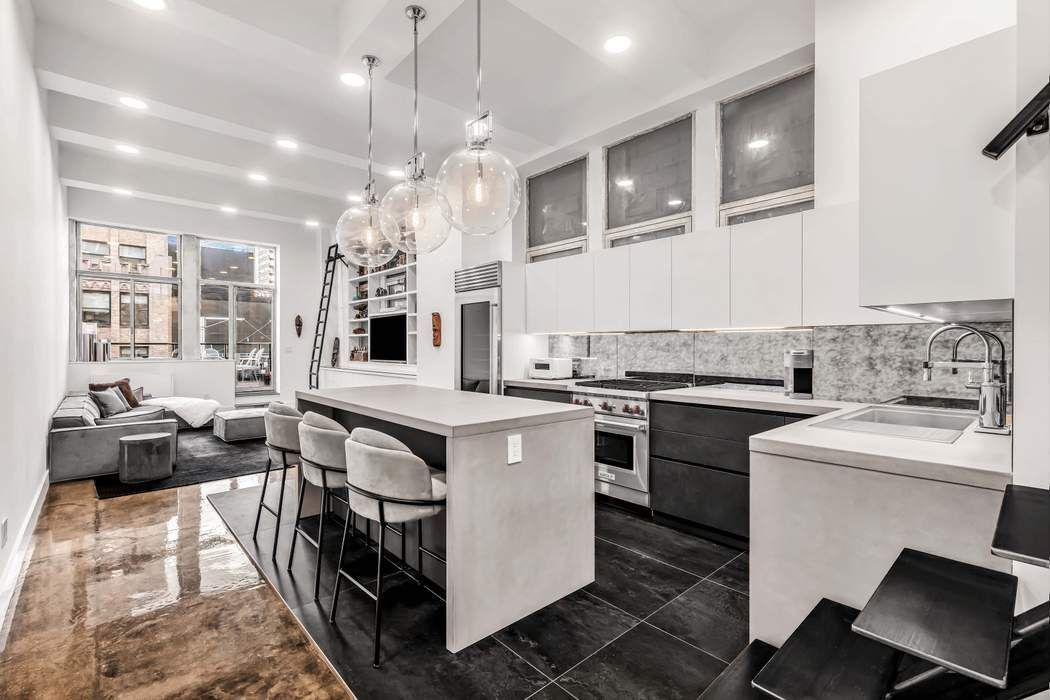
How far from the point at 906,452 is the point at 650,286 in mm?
2641

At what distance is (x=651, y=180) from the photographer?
440 cm

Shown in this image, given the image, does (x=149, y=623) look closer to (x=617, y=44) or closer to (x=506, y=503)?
(x=506, y=503)

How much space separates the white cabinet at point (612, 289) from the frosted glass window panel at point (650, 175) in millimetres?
529

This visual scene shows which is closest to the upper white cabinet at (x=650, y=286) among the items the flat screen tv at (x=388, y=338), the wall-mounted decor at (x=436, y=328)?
the wall-mounted decor at (x=436, y=328)

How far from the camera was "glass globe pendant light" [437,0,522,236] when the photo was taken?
8.02ft

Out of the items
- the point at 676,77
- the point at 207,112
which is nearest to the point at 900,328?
the point at 676,77

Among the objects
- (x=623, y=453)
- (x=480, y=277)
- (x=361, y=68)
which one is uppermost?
(x=361, y=68)

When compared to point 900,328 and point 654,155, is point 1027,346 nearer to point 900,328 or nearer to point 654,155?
point 900,328

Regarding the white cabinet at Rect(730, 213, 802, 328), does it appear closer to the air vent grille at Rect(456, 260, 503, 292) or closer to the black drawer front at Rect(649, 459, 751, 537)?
the black drawer front at Rect(649, 459, 751, 537)

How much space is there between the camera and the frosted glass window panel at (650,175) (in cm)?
415

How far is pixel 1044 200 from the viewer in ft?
3.67

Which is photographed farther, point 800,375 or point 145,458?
point 145,458

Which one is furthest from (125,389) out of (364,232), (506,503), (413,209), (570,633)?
(570,633)

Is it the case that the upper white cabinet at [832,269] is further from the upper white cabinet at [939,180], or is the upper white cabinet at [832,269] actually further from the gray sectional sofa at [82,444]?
the gray sectional sofa at [82,444]
